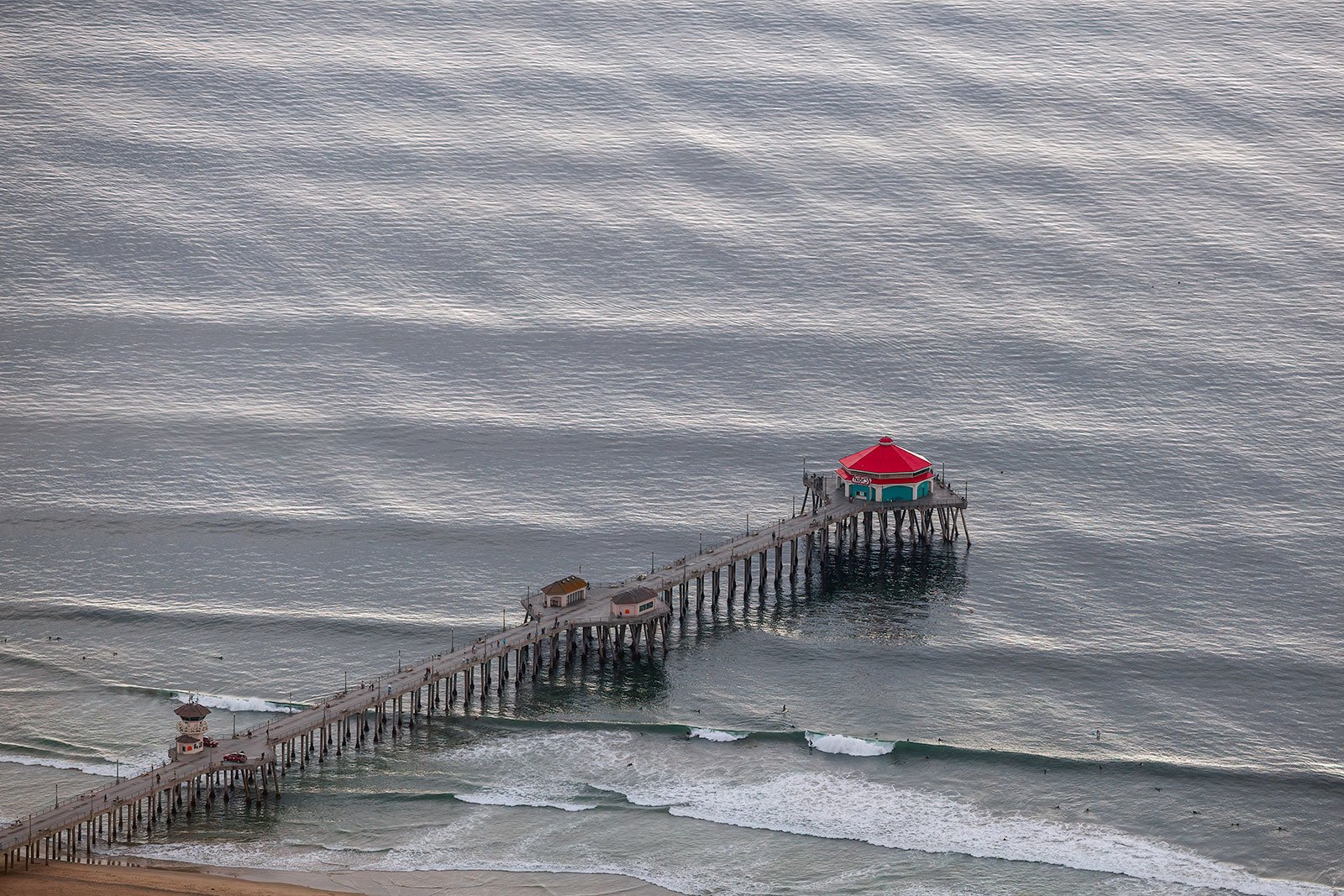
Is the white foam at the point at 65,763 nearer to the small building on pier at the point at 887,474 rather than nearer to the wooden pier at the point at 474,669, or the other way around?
the wooden pier at the point at 474,669

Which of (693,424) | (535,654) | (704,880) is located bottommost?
Result: (704,880)

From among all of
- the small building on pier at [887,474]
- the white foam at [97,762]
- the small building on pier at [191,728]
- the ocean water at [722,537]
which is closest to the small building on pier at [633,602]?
the ocean water at [722,537]

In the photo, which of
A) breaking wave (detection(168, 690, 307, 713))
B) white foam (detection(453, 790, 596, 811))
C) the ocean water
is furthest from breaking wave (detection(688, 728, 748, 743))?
breaking wave (detection(168, 690, 307, 713))

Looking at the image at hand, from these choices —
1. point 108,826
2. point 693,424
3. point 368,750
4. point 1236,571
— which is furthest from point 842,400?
point 108,826

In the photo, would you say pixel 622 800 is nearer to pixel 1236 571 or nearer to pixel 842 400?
pixel 1236 571

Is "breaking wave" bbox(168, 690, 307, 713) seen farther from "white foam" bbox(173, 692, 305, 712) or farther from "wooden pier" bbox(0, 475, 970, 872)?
"wooden pier" bbox(0, 475, 970, 872)

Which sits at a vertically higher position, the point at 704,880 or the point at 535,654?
the point at 535,654

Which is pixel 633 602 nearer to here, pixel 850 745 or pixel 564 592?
pixel 564 592
